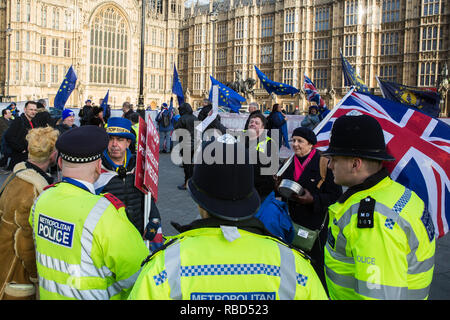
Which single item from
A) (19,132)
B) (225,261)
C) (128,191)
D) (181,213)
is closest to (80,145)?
(225,261)

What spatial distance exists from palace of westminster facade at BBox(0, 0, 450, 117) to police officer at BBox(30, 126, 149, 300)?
3162 cm

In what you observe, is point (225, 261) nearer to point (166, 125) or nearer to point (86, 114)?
point (86, 114)

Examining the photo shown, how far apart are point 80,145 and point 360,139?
55.4 inches

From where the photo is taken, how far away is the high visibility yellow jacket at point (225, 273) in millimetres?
1378

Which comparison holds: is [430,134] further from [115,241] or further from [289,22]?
[289,22]

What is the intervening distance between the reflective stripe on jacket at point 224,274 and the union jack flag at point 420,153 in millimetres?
1635

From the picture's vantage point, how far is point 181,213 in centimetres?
696

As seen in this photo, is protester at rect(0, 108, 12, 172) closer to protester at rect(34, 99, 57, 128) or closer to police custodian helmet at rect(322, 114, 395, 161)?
protester at rect(34, 99, 57, 128)

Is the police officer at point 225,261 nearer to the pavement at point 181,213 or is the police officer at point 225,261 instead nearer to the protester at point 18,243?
the protester at point 18,243

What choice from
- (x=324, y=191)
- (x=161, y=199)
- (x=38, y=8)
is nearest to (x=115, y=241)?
(x=324, y=191)

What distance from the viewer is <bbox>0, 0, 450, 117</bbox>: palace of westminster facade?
1284 inches

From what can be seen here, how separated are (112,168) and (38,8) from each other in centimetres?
4377

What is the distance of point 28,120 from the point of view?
26.5 feet

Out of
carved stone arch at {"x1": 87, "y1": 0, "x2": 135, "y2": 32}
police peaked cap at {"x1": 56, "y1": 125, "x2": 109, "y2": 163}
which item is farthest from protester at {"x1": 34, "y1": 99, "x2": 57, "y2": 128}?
carved stone arch at {"x1": 87, "y1": 0, "x2": 135, "y2": 32}
